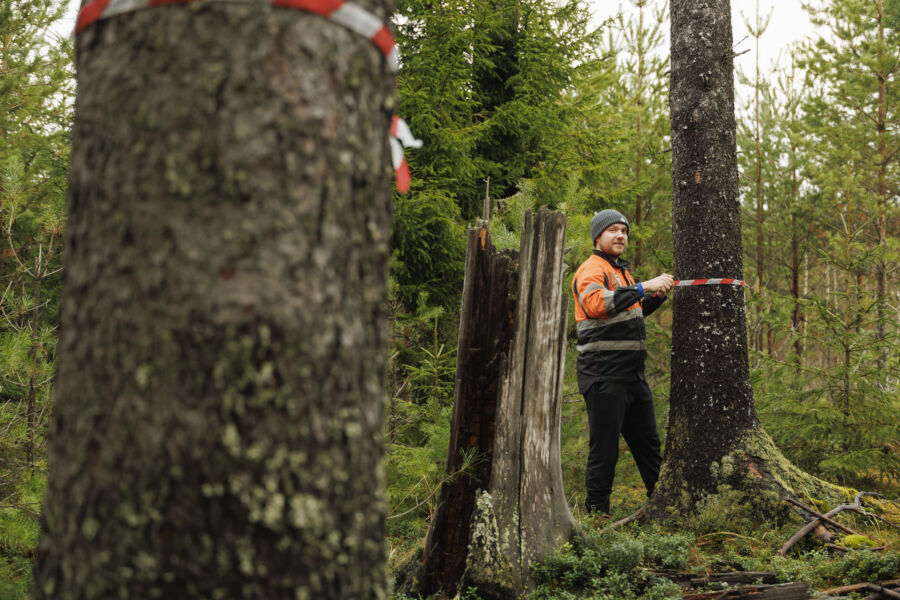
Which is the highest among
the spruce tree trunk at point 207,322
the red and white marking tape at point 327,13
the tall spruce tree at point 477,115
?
the tall spruce tree at point 477,115

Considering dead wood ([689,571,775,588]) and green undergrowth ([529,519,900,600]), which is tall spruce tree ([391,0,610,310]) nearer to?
green undergrowth ([529,519,900,600])

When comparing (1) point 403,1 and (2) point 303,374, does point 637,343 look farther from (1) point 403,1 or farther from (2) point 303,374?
(1) point 403,1

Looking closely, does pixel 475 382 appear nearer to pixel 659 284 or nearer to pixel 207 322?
pixel 659 284

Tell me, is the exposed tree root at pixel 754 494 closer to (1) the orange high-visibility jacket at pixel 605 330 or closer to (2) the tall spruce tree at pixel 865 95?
(1) the orange high-visibility jacket at pixel 605 330

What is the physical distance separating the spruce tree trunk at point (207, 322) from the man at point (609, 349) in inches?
161

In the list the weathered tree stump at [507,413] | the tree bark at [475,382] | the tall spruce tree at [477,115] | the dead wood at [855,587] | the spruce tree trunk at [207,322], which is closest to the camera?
the spruce tree trunk at [207,322]

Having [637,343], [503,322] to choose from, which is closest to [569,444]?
[637,343]

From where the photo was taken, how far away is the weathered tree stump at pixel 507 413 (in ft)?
11.4

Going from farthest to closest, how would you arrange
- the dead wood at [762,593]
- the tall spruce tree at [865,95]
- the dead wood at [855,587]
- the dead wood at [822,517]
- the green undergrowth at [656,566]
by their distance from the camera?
the tall spruce tree at [865,95], the dead wood at [822,517], the dead wood at [855,587], the green undergrowth at [656,566], the dead wood at [762,593]

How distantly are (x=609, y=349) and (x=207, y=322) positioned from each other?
446cm

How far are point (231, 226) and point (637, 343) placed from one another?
454 cm

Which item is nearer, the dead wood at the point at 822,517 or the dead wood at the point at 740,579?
the dead wood at the point at 740,579

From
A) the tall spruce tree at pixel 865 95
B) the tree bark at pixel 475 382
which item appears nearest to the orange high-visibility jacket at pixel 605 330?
the tree bark at pixel 475 382

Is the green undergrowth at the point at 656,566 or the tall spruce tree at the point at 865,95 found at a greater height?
the tall spruce tree at the point at 865,95
